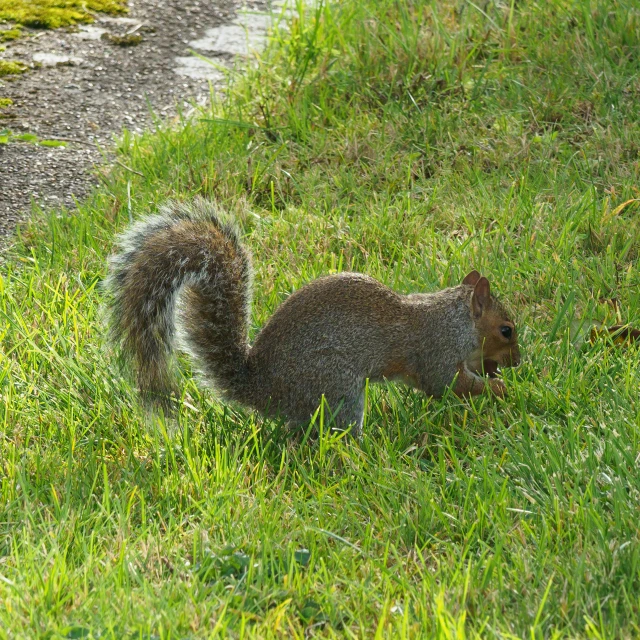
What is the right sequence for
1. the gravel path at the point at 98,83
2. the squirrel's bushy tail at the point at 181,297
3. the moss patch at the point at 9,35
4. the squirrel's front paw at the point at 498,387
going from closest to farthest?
the squirrel's bushy tail at the point at 181,297, the squirrel's front paw at the point at 498,387, the gravel path at the point at 98,83, the moss patch at the point at 9,35

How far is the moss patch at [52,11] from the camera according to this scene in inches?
214

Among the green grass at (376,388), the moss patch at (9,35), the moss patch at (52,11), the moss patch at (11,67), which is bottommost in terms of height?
the green grass at (376,388)

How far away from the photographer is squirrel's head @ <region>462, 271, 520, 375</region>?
311cm

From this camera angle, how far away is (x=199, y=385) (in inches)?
117

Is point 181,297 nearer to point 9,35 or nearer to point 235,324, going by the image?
point 235,324

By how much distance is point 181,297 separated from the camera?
2904 millimetres

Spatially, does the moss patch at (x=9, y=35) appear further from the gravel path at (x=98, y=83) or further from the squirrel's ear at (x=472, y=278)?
the squirrel's ear at (x=472, y=278)

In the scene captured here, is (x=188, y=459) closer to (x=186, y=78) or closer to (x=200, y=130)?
(x=200, y=130)

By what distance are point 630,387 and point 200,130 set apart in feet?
7.69

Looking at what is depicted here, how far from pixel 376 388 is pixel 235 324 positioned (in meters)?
0.51

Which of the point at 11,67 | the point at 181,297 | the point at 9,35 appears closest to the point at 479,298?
the point at 181,297

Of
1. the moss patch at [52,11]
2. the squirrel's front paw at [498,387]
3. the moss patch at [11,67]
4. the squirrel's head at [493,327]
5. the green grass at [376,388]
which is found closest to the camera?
the green grass at [376,388]

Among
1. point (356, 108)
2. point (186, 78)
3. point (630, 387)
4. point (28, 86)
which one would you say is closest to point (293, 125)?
point (356, 108)

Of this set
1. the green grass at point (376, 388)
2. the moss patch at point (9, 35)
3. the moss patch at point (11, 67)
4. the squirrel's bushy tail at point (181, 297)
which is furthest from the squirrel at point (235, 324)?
the moss patch at point (9, 35)
